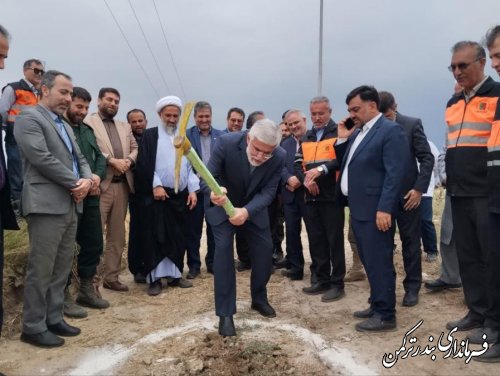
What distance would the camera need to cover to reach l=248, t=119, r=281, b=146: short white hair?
3.60 meters

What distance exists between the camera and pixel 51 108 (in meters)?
3.73

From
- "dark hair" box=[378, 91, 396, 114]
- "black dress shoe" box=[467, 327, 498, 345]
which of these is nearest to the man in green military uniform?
"dark hair" box=[378, 91, 396, 114]

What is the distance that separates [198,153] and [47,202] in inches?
100

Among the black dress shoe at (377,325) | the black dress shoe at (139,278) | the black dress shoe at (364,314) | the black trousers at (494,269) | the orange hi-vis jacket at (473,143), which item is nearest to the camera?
the black trousers at (494,269)

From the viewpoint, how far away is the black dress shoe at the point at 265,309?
4188 millimetres

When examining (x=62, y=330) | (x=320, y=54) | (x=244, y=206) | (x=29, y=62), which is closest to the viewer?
(x=62, y=330)

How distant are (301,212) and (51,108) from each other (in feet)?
9.99

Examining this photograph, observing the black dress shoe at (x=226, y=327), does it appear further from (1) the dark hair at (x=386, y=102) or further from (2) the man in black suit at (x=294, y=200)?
(1) the dark hair at (x=386, y=102)

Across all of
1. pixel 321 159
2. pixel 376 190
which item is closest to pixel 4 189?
pixel 376 190

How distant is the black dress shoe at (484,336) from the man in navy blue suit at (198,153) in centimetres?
331

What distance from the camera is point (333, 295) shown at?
15.4 ft

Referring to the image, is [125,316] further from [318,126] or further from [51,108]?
[318,126]

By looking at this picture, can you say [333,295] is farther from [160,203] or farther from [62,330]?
[62,330]

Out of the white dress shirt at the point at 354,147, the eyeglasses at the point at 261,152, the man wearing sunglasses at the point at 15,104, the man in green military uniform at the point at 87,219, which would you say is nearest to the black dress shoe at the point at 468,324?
the white dress shirt at the point at 354,147
